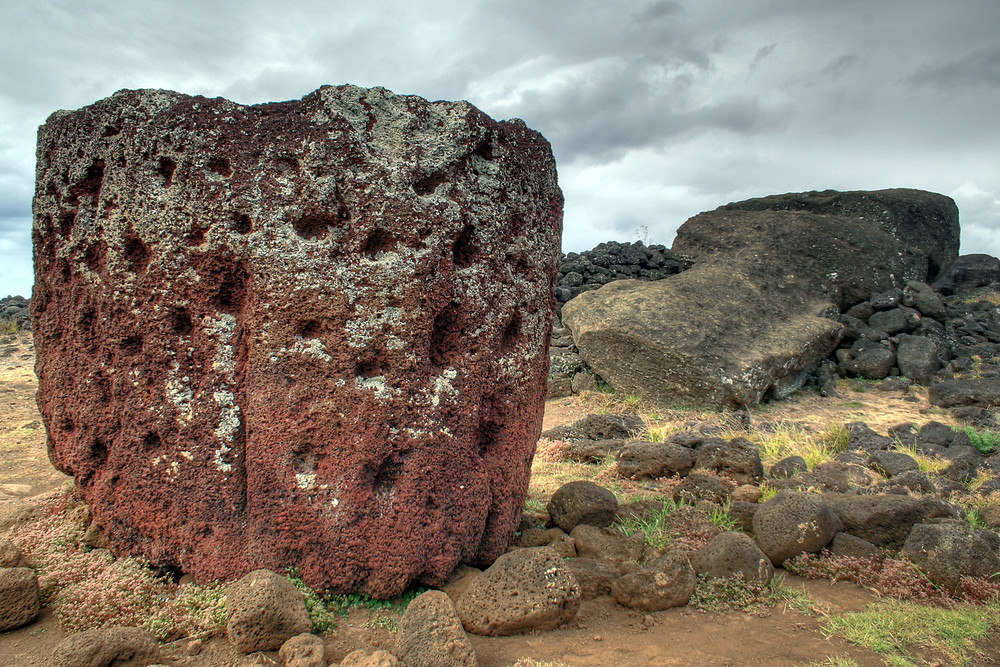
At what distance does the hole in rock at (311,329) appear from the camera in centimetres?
341

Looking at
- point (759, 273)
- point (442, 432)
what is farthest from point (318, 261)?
point (759, 273)

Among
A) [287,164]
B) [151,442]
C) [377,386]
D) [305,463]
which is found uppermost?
[287,164]

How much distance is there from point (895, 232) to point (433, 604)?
527 inches

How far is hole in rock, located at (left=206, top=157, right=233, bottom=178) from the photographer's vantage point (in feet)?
11.6

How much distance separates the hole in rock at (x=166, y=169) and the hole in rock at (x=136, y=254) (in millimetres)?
326

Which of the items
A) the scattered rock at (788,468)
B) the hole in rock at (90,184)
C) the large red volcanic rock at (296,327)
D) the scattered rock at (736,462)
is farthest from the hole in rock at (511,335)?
the scattered rock at (788,468)

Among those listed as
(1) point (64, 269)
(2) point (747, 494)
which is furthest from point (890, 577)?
(1) point (64, 269)

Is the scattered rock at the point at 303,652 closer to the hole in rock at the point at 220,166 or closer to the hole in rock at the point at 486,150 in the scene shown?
the hole in rock at the point at 220,166

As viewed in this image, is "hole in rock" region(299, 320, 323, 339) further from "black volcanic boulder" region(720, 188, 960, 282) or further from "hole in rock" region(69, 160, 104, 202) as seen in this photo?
"black volcanic boulder" region(720, 188, 960, 282)

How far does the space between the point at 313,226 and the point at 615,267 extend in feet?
47.1

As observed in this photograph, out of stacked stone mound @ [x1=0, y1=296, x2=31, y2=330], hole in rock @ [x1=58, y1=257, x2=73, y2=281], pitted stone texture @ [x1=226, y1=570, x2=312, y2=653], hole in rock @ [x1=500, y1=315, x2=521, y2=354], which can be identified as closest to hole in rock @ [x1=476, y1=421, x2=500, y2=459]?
hole in rock @ [x1=500, y1=315, x2=521, y2=354]

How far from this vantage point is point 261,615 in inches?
120

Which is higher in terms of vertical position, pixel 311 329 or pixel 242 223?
pixel 242 223

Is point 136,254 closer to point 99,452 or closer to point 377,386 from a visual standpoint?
point 99,452
